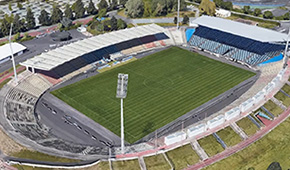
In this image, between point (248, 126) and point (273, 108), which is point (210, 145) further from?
point (273, 108)

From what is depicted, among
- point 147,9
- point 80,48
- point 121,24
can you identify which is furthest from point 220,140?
point 147,9

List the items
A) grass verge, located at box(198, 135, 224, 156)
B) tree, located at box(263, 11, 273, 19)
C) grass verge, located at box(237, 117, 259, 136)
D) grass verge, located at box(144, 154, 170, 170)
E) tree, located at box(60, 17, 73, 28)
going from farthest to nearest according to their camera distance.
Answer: tree, located at box(263, 11, 273, 19), tree, located at box(60, 17, 73, 28), grass verge, located at box(237, 117, 259, 136), grass verge, located at box(198, 135, 224, 156), grass verge, located at box(144, 154, 170, 170)

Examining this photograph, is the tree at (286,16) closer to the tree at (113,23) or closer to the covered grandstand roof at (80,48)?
the covered grandstand roof at (80,48)

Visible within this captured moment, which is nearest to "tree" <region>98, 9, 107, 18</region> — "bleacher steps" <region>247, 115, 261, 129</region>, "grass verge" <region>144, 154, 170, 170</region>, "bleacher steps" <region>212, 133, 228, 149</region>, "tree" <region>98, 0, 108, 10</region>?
"tree" <region>98, 0, 108, 10</region>

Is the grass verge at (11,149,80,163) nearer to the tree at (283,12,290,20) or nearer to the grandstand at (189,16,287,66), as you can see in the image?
the grandstand at (189,16,287,66)

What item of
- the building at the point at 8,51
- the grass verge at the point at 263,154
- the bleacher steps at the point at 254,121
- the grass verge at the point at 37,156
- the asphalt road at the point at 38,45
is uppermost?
the building at the point at 8,51

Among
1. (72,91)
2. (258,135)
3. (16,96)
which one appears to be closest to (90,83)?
(72,91)

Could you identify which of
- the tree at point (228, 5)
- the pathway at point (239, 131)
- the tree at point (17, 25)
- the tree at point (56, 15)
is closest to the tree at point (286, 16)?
the tree at point (228, 5)
